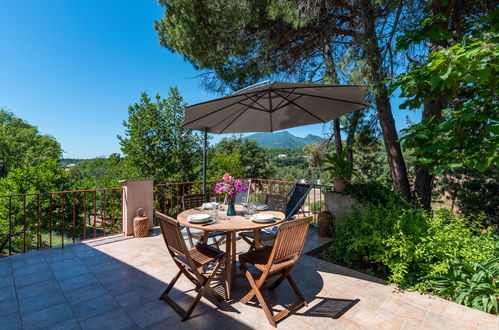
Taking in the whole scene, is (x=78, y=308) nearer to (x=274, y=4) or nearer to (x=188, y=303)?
(x=188, y=303)

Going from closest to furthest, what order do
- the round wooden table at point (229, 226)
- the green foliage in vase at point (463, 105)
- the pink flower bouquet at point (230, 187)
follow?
the round wooden table at point (229, 226) → the green foliage in vase at point (463, 105) → the pink flower bouquet at point (230, 187)

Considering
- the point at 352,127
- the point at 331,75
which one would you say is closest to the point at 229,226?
the point at 331,75

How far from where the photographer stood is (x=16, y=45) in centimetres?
1569

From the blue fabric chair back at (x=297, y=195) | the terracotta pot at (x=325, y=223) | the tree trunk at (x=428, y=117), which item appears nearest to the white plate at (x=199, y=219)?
the blue fabric chair back at (x=297, y=195)

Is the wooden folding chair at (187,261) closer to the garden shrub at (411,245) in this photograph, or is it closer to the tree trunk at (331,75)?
the garden shrub at (411,245)

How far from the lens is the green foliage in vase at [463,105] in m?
2.65

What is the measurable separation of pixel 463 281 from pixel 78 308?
3923 millimetres

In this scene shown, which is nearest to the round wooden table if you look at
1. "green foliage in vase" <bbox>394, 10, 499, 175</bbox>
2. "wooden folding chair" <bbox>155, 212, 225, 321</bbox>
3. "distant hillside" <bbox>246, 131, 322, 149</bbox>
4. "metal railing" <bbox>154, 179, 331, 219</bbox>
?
"wooden folding chair" <bbox>155, 212, 225, 321</bbox>

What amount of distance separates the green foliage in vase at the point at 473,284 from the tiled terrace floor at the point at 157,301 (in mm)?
137

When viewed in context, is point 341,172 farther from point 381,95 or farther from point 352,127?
point 352,127

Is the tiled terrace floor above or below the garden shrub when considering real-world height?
below

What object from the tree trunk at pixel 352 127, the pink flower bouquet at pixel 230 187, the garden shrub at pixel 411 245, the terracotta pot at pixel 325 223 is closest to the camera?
the garden shrub at pixel 411 245

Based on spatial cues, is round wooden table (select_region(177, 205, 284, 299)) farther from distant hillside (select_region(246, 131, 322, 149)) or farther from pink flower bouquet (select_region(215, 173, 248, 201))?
distant hillside (select_region(246, 131, 322, 149))

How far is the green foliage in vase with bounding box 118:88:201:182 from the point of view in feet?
40.2
